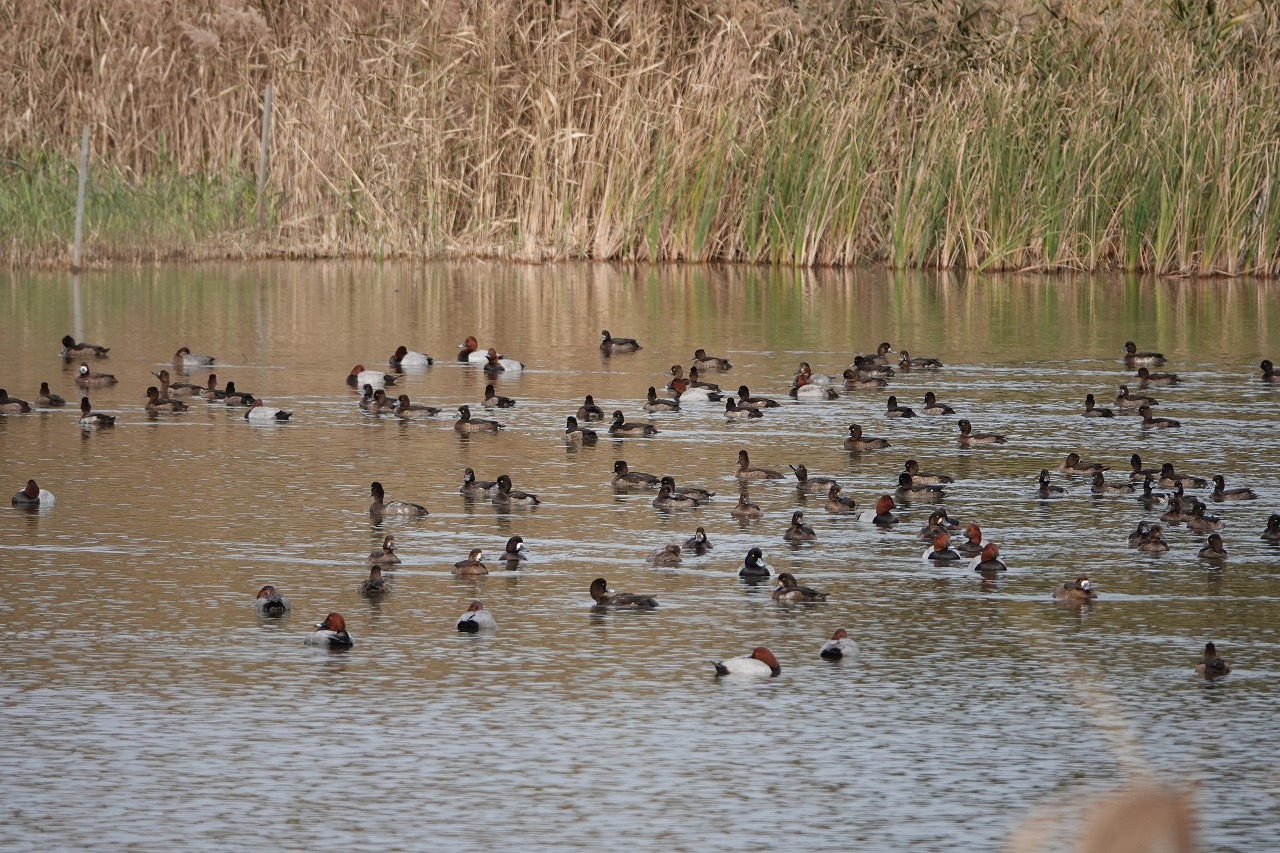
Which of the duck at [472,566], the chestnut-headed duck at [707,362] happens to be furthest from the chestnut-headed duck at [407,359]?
the duck at [472,566]

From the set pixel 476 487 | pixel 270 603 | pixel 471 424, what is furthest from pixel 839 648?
pixel 471 424

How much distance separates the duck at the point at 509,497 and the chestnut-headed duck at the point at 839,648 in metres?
4.78

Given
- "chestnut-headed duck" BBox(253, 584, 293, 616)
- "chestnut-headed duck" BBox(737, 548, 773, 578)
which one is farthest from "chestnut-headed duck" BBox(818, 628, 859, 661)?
"chestnut-headed duck" BBox(253, 584, 293, 616)

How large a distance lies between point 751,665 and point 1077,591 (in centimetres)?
265

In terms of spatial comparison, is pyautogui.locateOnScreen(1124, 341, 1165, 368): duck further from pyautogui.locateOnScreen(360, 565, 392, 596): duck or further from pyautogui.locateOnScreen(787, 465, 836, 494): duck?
pyautogui.locateOnScreen(360, 565, 392, 596): duck

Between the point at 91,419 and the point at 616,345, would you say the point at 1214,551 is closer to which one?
the point at 91,419

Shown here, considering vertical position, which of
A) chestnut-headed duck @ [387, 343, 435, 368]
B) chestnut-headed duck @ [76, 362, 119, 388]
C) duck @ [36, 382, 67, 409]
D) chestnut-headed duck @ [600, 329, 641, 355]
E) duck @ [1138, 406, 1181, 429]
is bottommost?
duck @ [1138, 406, 1181, 429]

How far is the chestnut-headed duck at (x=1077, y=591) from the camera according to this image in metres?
12.1

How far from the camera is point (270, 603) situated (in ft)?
38.1

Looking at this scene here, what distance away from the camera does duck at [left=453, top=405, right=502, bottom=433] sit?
19.1 meters

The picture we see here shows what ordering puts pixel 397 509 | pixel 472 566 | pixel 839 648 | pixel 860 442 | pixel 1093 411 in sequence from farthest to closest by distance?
pixel 1093 411
pixel 860 442
pixel 397 509
pixel 472 566
pixel 839 648

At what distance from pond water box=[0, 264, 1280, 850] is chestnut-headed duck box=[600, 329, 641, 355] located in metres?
1.12

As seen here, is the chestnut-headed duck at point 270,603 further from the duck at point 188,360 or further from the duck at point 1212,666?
the duck at point 188,360

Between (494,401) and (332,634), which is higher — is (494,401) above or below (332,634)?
above
